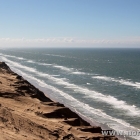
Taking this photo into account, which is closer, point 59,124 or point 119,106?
point 59,124

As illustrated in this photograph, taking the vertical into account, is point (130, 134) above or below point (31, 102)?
below

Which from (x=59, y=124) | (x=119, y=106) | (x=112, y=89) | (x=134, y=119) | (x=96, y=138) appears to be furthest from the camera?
(x=112, y=89)

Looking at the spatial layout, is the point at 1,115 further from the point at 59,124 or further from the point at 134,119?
the point at 134,119

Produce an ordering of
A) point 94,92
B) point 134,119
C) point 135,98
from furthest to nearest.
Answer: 1. point 94,92
2. point 135,98
3. point 134,119

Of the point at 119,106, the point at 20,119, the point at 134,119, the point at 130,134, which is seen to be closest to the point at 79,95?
the point at 119,106

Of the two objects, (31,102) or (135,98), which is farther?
(135,98)

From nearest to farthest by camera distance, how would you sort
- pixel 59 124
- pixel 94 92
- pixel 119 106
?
pixel 59 124 → pixel 119 106 → pixel 94 92

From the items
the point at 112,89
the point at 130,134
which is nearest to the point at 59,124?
the point at 130,134

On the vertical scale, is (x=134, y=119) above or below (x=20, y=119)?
below

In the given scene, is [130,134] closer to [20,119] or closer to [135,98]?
[20,119]
